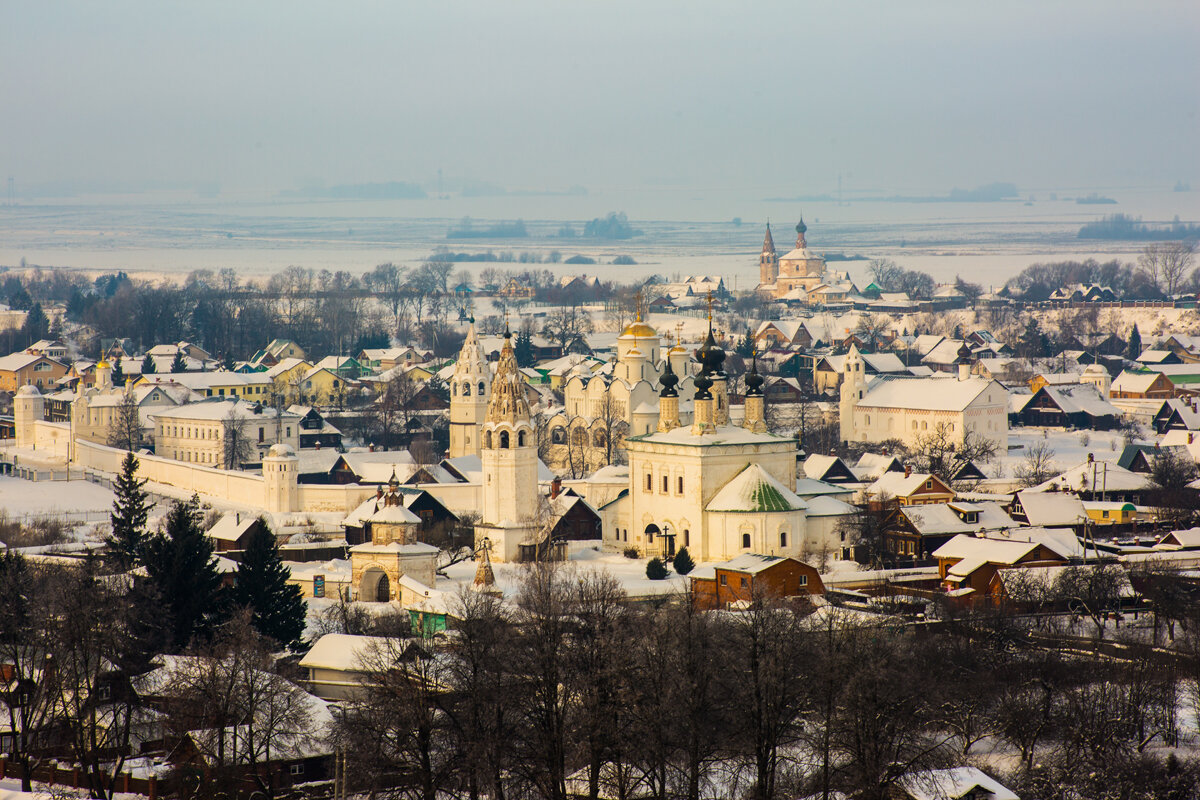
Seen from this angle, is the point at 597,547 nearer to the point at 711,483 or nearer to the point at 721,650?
the point at 711,483

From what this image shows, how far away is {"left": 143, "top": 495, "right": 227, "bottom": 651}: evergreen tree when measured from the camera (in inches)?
1390

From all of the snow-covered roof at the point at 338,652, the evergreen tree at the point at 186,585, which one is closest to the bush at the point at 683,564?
the evergreen tree at the point at 186,585

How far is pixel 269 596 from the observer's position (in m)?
36.6

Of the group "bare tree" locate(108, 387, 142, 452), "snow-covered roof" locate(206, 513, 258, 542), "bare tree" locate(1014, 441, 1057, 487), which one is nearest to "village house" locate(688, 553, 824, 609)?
"snow-covered roof" locate(206, 513, 258, 542)

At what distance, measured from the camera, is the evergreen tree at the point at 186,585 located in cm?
3531

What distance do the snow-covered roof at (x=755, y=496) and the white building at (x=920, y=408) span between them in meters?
22.0

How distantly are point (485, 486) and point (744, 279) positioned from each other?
137 meters

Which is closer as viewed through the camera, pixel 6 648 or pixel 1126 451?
pixel 6 648

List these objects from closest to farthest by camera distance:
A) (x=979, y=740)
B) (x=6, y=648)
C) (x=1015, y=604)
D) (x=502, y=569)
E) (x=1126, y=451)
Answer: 1. (x=979, y=740)
2. (x=6, y=648)
3. (x=1015, y=604)
4. (x=502, y=569)
5. (x=1126, y=451)

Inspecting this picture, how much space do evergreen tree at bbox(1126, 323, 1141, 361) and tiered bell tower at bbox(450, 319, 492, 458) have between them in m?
42.3

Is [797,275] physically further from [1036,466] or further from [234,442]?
[1036,466]

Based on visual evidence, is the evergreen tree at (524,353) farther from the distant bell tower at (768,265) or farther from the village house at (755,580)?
the distant bell tower at (768,265)

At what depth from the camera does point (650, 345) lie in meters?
60.2

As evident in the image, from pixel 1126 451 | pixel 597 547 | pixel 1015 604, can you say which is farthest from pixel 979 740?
pixel 1126 451
